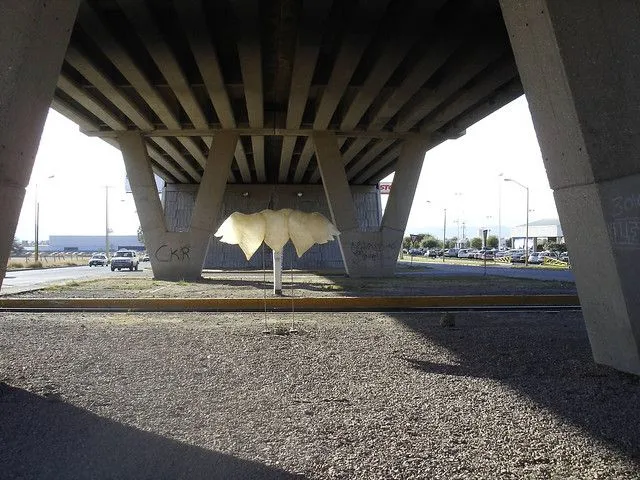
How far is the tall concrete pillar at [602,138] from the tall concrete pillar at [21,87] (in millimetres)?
5913

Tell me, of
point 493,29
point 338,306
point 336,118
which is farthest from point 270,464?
point 336,118

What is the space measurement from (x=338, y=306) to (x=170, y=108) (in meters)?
16.6

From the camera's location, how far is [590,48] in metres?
6.95

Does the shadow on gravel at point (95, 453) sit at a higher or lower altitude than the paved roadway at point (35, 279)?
lower

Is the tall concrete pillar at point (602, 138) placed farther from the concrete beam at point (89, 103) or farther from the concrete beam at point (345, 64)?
the concrete beam at point (89, 103)

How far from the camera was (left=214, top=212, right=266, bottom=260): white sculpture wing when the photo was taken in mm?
13141

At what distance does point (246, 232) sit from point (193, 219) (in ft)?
60.7

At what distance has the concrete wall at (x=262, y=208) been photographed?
53.9 metres

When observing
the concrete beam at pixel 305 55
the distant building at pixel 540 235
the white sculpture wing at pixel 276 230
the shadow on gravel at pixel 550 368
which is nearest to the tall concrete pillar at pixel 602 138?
the shadow on gravel at pixel 550 368

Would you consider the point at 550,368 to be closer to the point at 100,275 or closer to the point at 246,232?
the point at 246,232

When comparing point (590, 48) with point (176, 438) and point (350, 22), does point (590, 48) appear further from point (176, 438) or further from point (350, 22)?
point (350, 22)

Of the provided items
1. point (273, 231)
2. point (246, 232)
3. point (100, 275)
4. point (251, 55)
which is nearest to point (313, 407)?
point (246, 232)

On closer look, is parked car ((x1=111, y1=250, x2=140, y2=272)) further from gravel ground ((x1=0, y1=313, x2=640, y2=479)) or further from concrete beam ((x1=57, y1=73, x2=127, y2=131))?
gravel ground ((x1=0, y1=313, x2=640, y2=479))

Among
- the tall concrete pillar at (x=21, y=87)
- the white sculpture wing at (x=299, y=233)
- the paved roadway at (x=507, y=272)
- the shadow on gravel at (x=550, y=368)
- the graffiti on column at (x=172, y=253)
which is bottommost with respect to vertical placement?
the shadow on gravel at (x=550, y=368)
